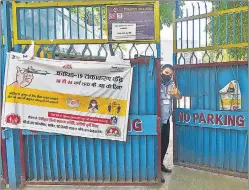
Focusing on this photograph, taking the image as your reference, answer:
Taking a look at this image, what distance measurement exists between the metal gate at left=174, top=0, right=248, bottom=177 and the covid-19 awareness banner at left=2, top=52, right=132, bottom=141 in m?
1.26

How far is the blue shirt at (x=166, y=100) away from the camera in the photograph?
4223mm

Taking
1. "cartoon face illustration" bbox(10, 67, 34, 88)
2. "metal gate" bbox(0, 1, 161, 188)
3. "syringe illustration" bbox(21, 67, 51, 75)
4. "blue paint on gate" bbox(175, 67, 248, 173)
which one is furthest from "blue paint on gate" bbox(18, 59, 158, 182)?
"blue paint on gate" bbox(175, 67, 248, 173)

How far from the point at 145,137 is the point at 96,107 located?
782 millimetres

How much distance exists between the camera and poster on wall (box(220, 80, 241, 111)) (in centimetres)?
414

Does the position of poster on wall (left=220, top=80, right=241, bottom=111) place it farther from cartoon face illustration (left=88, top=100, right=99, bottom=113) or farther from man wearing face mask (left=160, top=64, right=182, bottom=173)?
cartoon face illustration (left=88, top=100, right=99, bottom=113)

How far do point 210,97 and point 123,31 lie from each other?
5.63 feet

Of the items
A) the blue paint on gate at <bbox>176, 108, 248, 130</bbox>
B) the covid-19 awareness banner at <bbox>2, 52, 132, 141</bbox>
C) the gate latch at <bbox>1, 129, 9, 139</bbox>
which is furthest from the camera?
the blue paint on gate at <bbox>176, 108, 248, 130</bbox>

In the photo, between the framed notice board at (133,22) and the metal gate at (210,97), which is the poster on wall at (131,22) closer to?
the framed notice board at (133,22)

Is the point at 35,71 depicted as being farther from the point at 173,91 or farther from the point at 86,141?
the point at 173,91

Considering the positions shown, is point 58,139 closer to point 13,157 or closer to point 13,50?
point 13,157

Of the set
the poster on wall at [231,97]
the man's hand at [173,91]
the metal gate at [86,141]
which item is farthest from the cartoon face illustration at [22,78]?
the poster on wall at [231,97]

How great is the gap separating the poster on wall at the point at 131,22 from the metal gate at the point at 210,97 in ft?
3.30

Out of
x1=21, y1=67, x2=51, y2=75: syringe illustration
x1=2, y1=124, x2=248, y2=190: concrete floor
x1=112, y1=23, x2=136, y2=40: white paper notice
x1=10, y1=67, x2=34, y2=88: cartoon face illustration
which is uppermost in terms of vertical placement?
x1=112, y1=23, x2=136, y2=40: white paper notice

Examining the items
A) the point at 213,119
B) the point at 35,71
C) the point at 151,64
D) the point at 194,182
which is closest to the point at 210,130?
the point at 213,119
